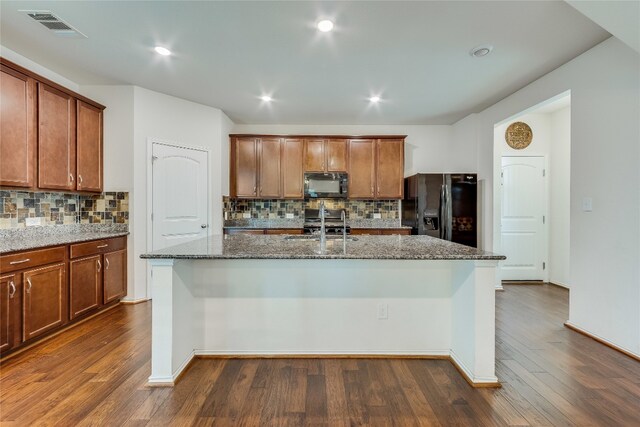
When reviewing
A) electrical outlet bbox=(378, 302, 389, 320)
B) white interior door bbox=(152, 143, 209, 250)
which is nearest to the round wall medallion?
electrical outlet bbox=(378, 302, 389, 320)

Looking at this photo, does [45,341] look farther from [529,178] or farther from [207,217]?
[529,178]

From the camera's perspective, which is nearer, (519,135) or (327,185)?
(519,135)

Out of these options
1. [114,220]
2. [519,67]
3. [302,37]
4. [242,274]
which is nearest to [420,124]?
[519,67]

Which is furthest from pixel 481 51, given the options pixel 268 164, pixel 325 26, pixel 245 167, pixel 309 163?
pixel 245 167

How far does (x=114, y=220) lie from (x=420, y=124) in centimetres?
479

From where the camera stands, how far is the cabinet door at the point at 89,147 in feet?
11.1

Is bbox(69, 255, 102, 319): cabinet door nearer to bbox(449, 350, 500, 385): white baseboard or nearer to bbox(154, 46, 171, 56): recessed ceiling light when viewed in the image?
bbox(154, 46, 171, 56): recessed ceiling light

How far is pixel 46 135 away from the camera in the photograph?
9.75 ft

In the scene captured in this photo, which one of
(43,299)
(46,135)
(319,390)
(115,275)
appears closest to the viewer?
(319,390)

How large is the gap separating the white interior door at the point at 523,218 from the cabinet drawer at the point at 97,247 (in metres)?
5.35

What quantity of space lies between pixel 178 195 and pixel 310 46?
2621mm

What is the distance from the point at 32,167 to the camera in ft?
9.25

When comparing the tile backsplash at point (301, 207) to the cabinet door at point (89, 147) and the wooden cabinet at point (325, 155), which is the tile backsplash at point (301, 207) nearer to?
the wooden cabinet at point (325, 155)

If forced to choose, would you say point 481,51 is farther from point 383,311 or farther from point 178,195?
point 178,195
